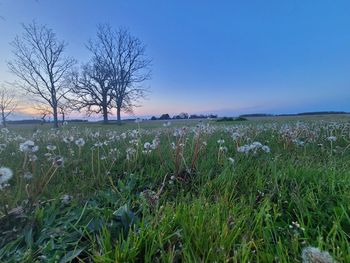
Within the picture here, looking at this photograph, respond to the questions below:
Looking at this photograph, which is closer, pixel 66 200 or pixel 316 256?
pixel 316 256

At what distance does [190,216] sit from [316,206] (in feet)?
3.49

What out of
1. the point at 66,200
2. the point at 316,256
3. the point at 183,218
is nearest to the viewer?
the point at 316,256

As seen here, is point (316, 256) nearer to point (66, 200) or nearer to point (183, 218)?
point (183, 218)

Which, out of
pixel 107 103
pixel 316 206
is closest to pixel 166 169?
pixel 316 206

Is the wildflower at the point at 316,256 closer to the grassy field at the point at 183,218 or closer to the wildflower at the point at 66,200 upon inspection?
the grassy field at the point at 183,218

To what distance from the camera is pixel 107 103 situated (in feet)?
161

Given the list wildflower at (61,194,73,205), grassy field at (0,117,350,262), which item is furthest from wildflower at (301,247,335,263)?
wildflower at (61,194,73,205)

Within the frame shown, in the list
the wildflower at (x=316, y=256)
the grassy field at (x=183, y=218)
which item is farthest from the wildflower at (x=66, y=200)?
the wildflower at (x=316, y=256)

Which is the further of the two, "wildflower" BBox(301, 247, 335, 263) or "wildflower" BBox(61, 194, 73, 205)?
"wildflower" BBox(61, 194, 73, 205)

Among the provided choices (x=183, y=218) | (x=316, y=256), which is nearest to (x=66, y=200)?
(x=183, y=218)

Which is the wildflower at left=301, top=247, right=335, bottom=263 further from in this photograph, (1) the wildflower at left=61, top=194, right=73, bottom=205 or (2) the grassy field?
(1) the wildflower at left=61, top=194, right=73, bottom=205

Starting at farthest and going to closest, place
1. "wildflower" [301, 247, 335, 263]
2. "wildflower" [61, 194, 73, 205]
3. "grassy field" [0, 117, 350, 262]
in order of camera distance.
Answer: "wildflower" [61, 194, 73, 205]
"grassy field" [0, 117, 350, 262]
"wildflower" [301, 247, 335, 263]

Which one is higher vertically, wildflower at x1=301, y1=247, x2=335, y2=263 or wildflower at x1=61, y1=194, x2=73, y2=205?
wildflower at x1=301, y1=247, x2=335, y2=263

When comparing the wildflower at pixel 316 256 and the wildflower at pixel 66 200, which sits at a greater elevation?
the wildflower at pixel 316 256
